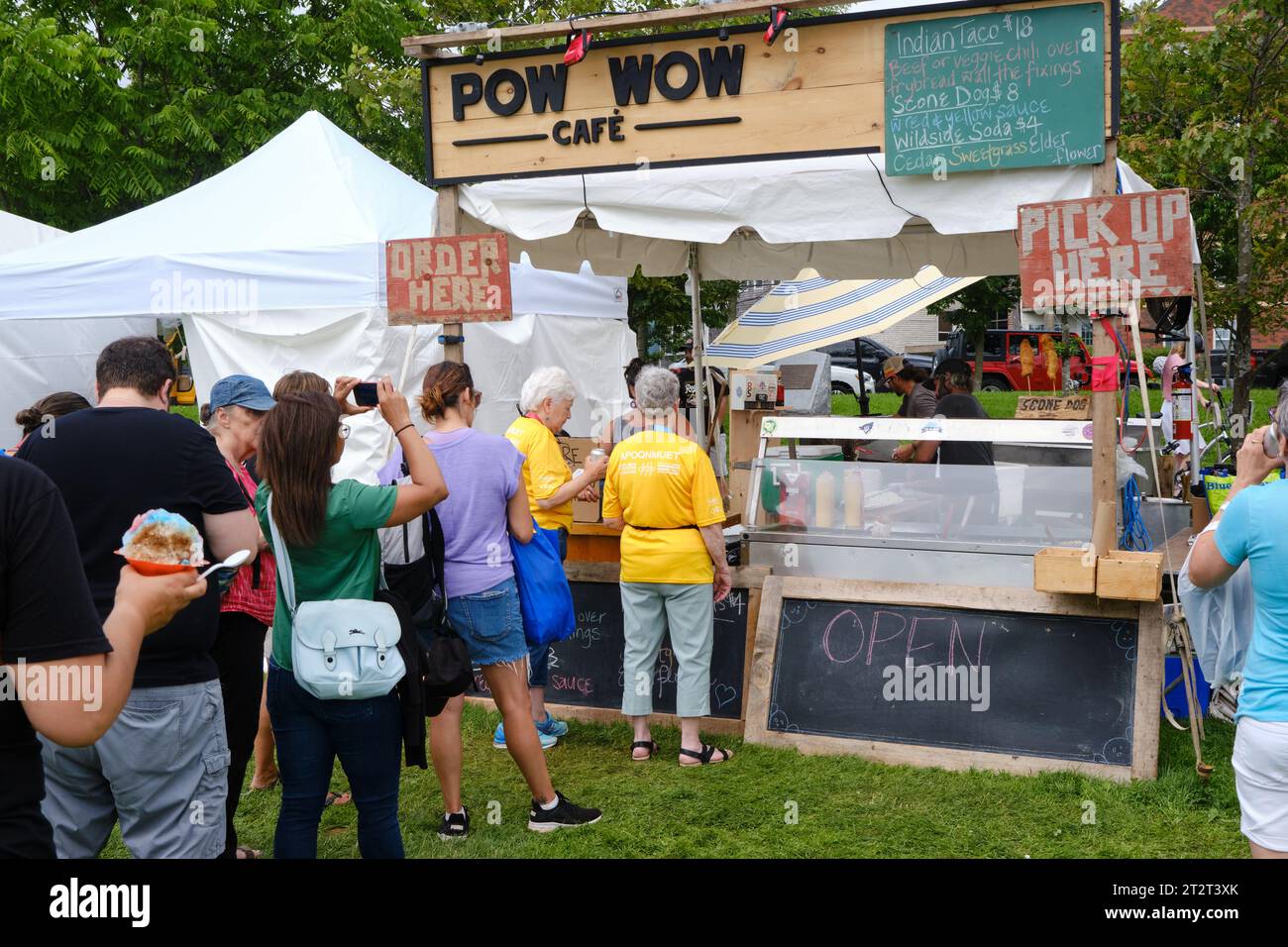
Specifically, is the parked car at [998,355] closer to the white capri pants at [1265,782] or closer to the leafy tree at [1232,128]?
the leafy tree at [1232,128]

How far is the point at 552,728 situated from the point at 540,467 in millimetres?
1353

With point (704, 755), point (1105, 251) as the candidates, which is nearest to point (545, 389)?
point (704, 755)

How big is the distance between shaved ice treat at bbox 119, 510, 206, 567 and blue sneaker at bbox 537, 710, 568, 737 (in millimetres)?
3922

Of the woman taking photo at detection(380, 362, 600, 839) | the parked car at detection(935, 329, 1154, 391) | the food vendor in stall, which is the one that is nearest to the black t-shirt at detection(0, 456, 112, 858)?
the woman taking photo at detection(380, 362, 600, 839)

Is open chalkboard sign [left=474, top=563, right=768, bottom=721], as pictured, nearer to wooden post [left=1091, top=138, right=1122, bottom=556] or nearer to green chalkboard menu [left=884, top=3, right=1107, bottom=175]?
wooden post [left=1091, top=138, right=1122, bottom=556]

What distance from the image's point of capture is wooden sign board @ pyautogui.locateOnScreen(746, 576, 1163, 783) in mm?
5074

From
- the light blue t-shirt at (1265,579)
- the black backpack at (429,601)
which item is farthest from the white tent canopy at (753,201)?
the light blue t-shirt at (1265,579)

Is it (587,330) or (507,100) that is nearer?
(507,100)

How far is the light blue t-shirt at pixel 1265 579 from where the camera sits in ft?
9.62

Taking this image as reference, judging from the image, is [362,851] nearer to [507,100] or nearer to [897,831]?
[897,831]

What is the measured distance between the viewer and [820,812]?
188 inches
